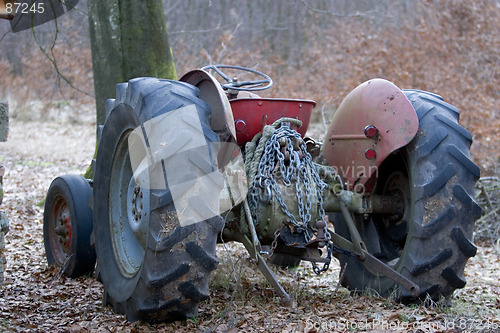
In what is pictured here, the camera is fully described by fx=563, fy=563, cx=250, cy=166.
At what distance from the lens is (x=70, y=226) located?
18.0ft

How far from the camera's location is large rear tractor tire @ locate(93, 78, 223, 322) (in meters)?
3.41

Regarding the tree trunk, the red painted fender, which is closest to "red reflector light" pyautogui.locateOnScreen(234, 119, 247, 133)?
the red painted fender

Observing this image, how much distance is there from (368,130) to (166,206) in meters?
1.78

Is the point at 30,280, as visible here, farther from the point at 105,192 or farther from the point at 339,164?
the point at 339,164

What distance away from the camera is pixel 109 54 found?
7180mm

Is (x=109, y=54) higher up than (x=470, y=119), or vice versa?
(x=109, y=54)

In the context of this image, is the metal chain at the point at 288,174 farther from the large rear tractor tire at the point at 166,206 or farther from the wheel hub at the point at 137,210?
the wheel hub at the point at 137,210

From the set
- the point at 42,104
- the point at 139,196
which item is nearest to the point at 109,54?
the point at 139,196

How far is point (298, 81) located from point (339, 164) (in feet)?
39.1

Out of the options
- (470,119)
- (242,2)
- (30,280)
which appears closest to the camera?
(30,280)

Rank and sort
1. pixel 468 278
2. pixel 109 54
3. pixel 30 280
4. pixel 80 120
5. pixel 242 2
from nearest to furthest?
pixel 30 280, pixel 468 278, pixel 109 54, pixel 80 120, pixel 242 2

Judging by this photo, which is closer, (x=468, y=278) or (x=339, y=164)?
(x=339, y=164)

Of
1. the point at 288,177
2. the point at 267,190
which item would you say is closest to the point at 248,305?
the point at 267,190

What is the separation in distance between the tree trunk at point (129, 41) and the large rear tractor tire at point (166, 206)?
312 cm
